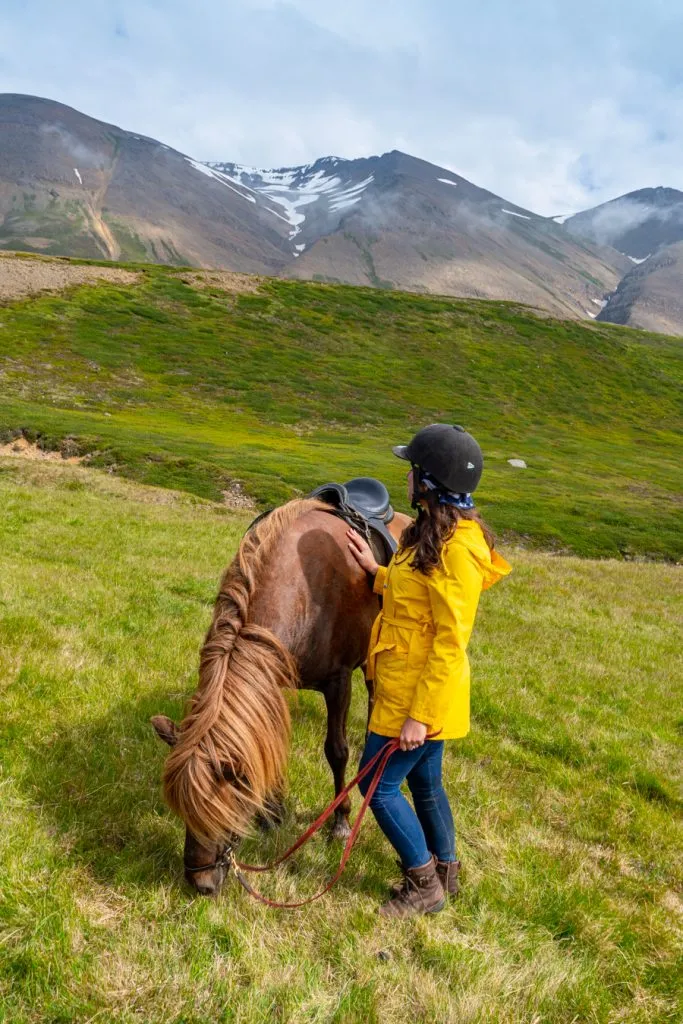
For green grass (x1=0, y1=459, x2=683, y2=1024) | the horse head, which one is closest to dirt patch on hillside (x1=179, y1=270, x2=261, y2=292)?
green grass (x1=0, y1=459, x2=683, y2=1024)

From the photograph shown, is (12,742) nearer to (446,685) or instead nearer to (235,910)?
(235,910)

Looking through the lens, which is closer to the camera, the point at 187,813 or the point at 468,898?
the point at 187,813

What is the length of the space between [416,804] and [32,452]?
95.9 ft

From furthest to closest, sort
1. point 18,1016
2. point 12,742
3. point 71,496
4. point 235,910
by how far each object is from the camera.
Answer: point 71,496, point 12,742, point 235,910, point 18,1016

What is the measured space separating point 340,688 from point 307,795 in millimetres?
1079

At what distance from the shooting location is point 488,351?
74.7 m

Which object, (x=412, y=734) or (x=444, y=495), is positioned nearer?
(x=412, y=734)

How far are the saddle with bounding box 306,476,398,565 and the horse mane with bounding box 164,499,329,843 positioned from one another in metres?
1.62

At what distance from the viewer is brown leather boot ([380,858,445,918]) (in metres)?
3.87

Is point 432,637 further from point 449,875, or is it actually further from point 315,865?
point 315,865

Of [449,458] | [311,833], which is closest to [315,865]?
[311,833]

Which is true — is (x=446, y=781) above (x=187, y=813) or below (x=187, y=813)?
below

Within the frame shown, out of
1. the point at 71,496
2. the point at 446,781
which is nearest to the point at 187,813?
the point at 446,781

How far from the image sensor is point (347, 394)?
2271 inches
